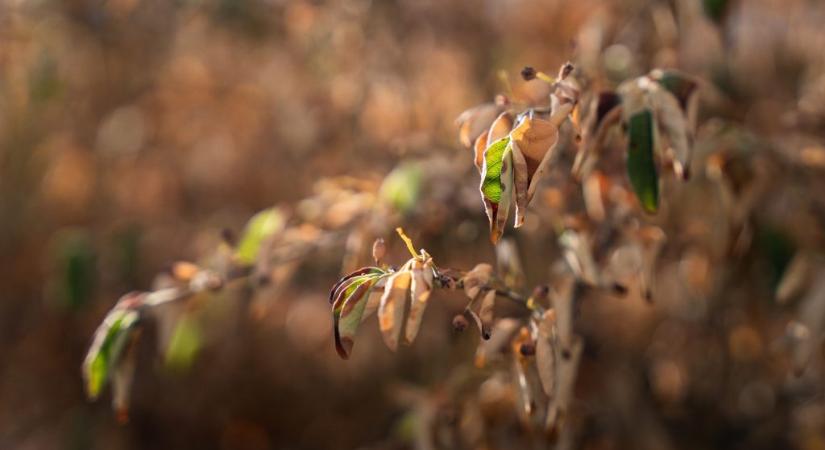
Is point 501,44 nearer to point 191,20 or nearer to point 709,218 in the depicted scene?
point 191,20

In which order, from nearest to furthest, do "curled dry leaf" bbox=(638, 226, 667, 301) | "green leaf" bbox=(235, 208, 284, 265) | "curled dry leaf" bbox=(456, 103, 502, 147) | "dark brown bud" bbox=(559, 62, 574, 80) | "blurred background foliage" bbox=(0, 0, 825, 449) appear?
"dark brown bud" bbox=(559, 62, 574, 80), "curled dry leaf" bbox=(456, 103, 502, 147), "curled dry leaf" bbox=(638, 226, 667, 301), "green leaf" bbox=(235, 208, 284, 265), "blurred background foliage" bbox=(0, 0, 825, 449)

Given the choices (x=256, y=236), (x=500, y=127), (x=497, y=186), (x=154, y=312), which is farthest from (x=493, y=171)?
(x=154, y=312)

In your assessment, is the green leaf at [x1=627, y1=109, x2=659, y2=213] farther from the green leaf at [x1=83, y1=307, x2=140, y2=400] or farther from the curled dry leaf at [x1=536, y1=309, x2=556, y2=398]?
the green leaf at [x1=83, y1=307, x2=140, y2=400]

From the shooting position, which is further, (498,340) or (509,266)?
(509,266)

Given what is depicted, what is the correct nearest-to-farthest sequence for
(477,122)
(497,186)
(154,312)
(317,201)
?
(497,186) < (477,122) < (154,312) < (317,201)

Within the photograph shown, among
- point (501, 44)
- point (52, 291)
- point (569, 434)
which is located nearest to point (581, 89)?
point (569, 434)

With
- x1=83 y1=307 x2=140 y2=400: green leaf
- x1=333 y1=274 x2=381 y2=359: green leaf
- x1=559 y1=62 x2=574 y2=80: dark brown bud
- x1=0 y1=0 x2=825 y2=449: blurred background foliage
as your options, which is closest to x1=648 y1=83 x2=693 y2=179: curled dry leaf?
x1=559 y1=62 x2=574 y2=80: dark brown bud

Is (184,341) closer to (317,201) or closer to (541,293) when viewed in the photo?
(317,201)
